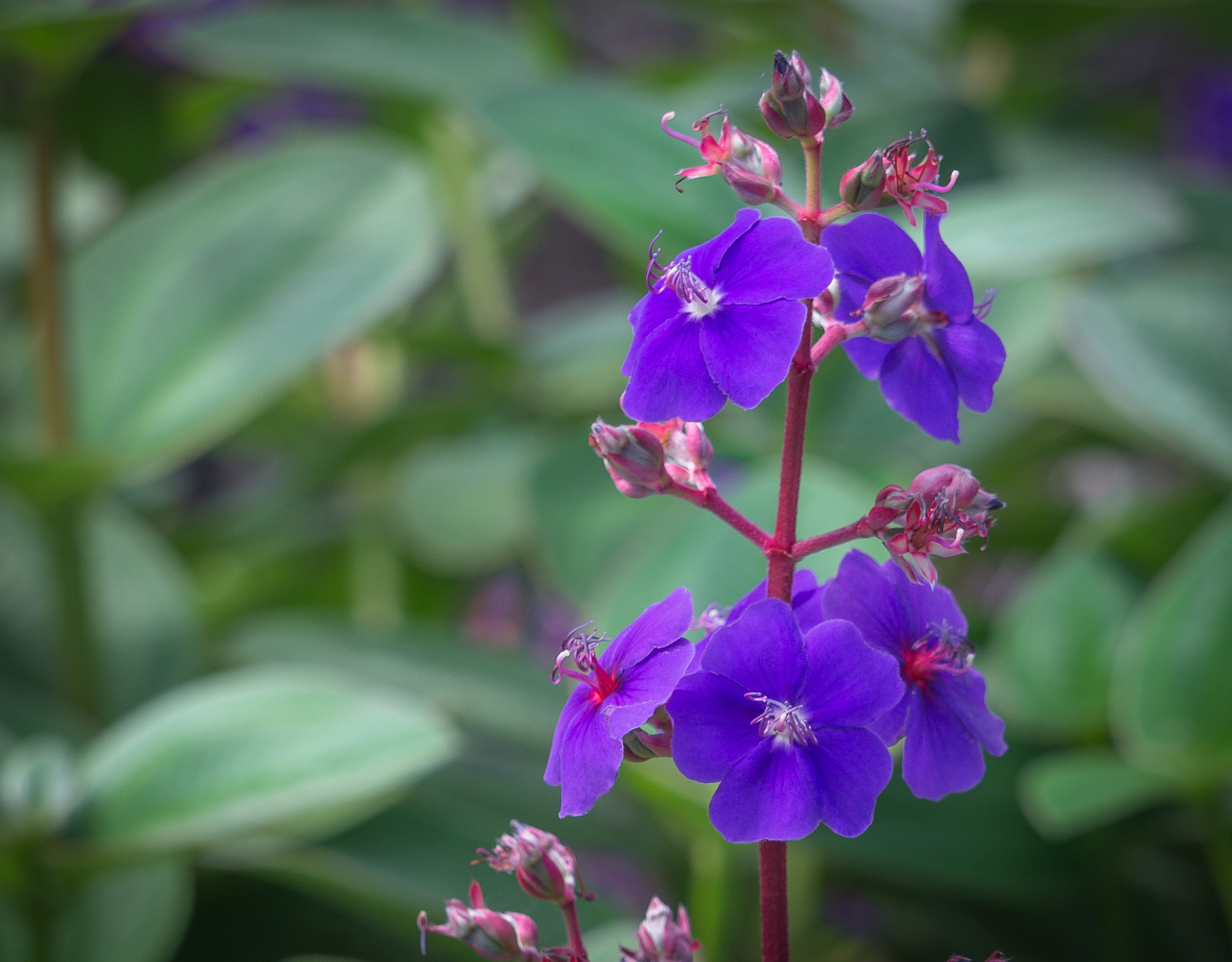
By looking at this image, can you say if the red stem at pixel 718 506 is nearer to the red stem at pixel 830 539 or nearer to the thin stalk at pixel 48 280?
the red stem at pixel 830 539

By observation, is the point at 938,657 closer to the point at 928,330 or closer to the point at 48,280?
the point at 928,330

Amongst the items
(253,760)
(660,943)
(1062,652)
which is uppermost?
(1062,652)

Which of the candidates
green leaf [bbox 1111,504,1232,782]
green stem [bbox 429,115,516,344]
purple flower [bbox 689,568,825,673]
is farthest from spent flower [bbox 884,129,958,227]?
green stem [bbox 429,115,516,344]

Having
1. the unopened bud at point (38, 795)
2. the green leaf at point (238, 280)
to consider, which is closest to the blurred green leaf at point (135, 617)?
the green leaf at point (238, 280)

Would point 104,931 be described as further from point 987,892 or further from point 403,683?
point 987,892

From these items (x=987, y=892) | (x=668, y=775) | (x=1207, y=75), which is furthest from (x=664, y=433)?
(x=1207, y=75)

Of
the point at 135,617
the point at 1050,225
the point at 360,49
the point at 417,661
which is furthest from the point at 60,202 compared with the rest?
the point at 1050,225

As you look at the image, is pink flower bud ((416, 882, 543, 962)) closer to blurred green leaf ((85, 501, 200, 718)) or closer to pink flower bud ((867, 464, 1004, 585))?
pink flower bud ((867, 464, 1004, 585))
